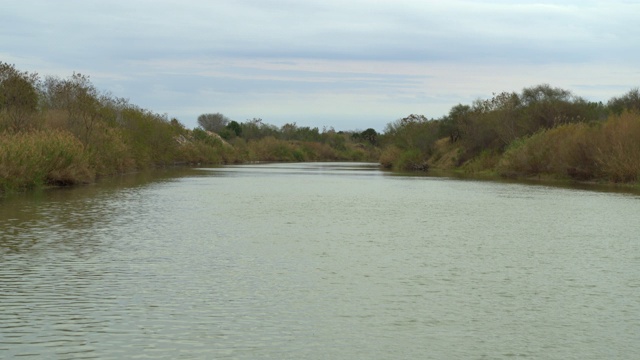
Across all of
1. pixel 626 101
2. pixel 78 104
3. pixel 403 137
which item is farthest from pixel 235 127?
pixel 78 104

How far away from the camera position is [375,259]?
18266mm

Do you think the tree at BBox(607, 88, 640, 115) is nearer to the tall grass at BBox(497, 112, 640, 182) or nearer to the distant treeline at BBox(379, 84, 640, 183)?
the distant treeline at BBox(379, 84, 640, 183)

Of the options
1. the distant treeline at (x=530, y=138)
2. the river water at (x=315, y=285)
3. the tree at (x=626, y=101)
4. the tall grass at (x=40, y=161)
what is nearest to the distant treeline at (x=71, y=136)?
the tall grass at (x=40, y=161)

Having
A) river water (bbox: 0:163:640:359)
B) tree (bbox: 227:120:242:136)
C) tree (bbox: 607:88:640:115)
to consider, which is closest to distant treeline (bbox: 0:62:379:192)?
river water (bbox: 0:163:640:359)

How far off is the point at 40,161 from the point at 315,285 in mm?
29422

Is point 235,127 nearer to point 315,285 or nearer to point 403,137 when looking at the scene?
point 403,137

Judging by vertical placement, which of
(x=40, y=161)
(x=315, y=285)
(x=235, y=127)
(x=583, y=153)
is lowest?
(x=315, y=285)

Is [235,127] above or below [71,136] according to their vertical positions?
above

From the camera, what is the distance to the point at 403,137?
10475 centimetres

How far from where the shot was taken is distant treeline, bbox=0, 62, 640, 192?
44750 mm

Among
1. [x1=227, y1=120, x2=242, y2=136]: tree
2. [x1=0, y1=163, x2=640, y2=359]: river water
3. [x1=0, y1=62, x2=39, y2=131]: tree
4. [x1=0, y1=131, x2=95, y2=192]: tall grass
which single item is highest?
[x1=227, y1=120, x2=242, y2=136]: tree

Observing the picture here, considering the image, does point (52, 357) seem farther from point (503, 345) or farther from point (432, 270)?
point (432, 270)

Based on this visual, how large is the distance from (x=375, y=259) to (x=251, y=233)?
228 inches

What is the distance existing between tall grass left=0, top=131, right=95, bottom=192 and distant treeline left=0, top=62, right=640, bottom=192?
Result: 0.21ft
